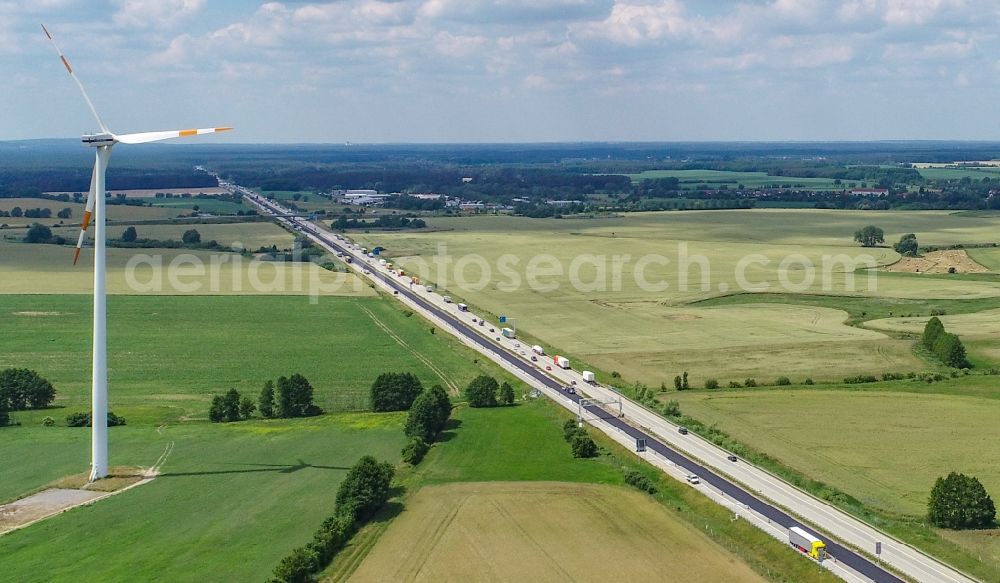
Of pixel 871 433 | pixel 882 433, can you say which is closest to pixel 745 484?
pixel 871 433

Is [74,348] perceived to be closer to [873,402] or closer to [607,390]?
[607,390]


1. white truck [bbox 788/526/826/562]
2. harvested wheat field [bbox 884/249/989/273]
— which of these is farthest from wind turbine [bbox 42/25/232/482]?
harvested wheat field [bbox 884/249/989/273]

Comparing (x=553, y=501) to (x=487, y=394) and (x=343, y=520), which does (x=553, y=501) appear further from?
(x=487, y=394)

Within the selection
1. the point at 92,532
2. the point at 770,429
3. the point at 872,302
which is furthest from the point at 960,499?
the point at 872,302

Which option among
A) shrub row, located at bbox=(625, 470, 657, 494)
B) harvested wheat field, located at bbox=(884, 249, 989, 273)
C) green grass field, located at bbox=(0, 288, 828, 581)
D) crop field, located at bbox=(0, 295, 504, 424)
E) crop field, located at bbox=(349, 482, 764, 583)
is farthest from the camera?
harvested wheat field, located at bbox=(884, 249, 989, 273)

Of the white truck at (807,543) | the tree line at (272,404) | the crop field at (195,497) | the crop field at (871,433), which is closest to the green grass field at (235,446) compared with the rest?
the crop field at (195,497)

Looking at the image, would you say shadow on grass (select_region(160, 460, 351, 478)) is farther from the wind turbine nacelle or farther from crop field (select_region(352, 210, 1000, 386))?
crop field (select_region(352, 210, 1000, 386))
